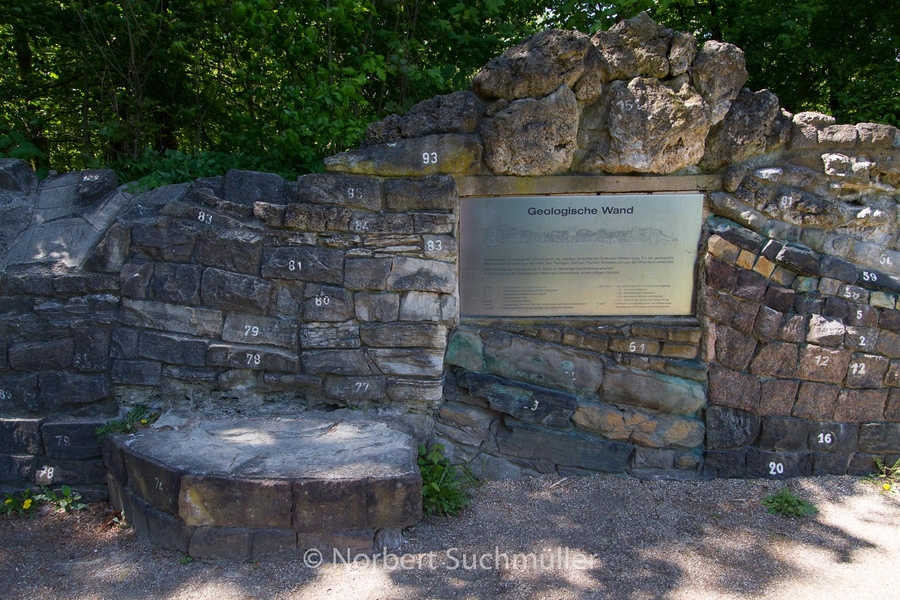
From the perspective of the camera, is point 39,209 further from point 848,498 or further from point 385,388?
point 848,498

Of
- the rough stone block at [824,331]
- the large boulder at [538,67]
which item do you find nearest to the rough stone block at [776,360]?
the rough stone block at [824,331]

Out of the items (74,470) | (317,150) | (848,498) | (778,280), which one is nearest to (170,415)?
(74,470)

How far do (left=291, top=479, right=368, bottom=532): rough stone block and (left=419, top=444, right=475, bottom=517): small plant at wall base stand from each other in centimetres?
57

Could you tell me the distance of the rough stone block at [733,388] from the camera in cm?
396

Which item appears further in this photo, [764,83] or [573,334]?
[764,83]

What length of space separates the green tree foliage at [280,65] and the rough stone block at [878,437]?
3.56 meters

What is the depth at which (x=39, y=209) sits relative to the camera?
4047 millimetres

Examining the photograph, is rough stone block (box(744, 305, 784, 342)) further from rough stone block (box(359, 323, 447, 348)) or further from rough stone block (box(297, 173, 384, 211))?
rough stone block (box(297, 173, 384, 211))

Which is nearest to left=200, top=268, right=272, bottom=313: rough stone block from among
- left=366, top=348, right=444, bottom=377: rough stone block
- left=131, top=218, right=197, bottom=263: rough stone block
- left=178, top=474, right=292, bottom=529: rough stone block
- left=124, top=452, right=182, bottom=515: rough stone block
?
left=131, top=218, right=197, bottom=263: rough stone block

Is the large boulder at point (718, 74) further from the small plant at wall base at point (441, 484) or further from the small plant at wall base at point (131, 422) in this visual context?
the small plant at wall base at point (131, 422)

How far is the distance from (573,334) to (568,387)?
36cm

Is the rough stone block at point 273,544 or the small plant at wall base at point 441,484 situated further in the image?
the small plant at wall base at point 441,484

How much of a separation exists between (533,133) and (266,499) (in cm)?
261

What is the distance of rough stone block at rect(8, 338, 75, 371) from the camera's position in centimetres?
375
